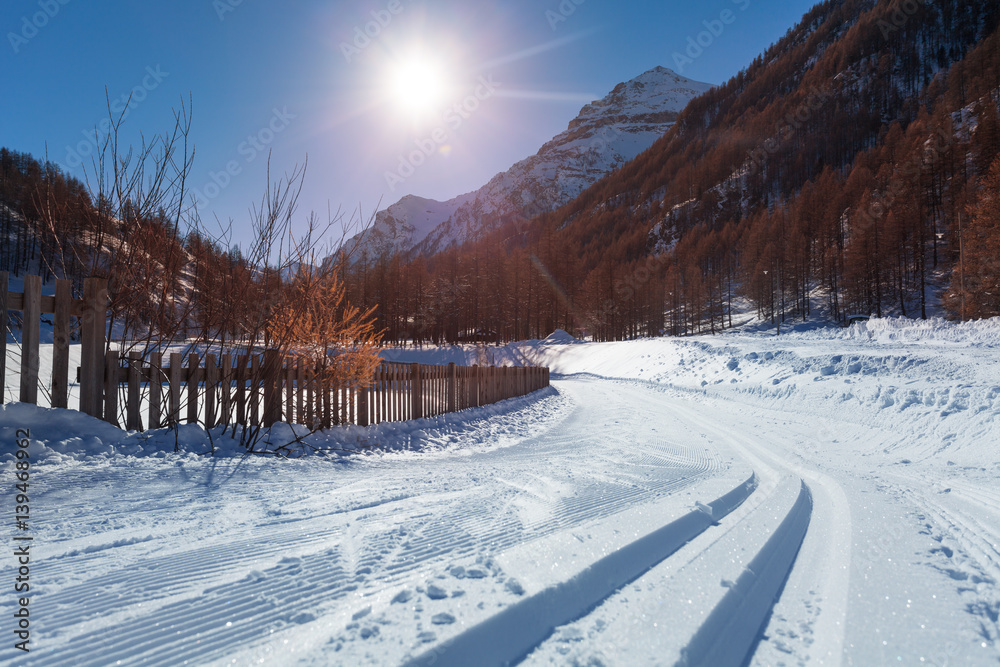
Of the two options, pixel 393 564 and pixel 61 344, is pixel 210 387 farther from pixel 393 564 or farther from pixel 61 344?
pixel 393 564

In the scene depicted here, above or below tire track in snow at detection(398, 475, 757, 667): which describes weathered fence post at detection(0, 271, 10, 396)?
above

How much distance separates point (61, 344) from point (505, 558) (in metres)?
5.14

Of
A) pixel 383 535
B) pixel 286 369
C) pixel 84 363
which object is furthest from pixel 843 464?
pixel 84 363

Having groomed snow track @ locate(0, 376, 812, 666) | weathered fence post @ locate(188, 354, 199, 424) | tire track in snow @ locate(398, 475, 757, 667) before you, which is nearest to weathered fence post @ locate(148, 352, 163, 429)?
weathered fence post @ locate(188, 354, 199, 424)

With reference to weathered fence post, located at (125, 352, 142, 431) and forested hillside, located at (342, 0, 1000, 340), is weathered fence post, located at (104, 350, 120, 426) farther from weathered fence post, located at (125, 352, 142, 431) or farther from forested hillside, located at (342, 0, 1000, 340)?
forested hillside, located at (342, 0, 1000, 340)

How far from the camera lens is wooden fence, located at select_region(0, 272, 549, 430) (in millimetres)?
4113

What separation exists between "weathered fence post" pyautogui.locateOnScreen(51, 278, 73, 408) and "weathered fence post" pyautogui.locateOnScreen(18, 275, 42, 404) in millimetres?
130

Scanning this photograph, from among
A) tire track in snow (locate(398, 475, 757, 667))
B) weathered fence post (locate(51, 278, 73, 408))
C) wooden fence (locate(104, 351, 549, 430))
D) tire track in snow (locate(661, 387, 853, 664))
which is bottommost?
tire track in snow (locate(661, 387, 853, 664))

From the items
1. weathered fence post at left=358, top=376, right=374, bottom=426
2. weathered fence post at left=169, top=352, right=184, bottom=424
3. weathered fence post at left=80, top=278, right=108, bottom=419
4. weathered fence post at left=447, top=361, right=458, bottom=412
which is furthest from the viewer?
weathered fence post at left=447, top=361, right=458, bottom=412

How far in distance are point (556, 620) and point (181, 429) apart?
489 centimetres

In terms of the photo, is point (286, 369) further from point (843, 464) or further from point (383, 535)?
point (843, 464)

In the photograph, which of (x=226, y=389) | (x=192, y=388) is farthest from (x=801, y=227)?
(x=192, y=388)

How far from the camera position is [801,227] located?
51.8m

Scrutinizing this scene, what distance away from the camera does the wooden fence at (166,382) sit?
4113 mm
